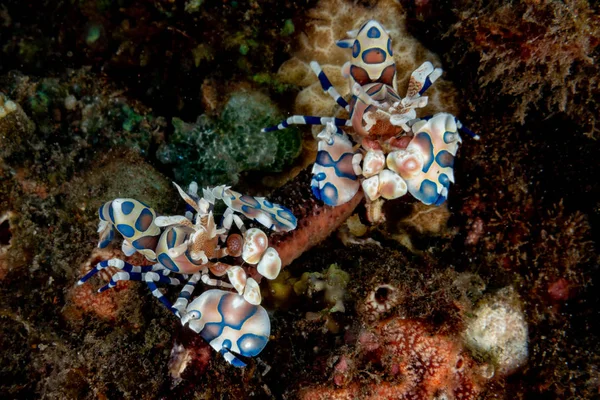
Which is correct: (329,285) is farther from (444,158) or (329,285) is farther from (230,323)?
(444,158)

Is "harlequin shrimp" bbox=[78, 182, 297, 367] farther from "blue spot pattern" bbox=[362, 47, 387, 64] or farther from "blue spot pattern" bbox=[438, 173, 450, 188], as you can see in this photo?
"blue spot pattern" bbox=[362, 47, 387, 64]

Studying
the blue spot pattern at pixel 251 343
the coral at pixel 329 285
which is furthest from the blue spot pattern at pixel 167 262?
the coral at pixel 329 285

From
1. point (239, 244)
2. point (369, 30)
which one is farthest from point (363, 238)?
point (369, 30)

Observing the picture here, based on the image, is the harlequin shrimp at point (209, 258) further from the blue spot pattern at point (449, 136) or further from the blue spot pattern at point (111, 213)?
the blue spot pattern at point (449, 136)

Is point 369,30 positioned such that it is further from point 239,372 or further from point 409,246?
point 239,372

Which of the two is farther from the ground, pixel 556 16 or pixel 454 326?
pixel 556 16
